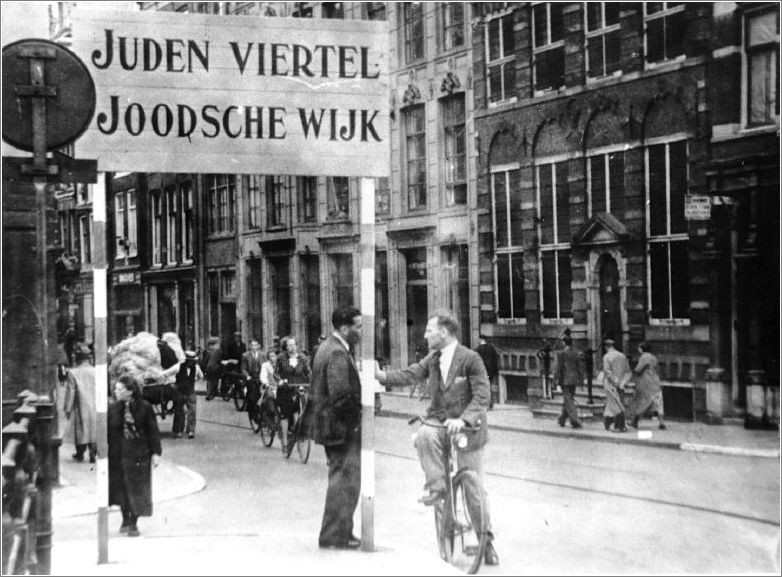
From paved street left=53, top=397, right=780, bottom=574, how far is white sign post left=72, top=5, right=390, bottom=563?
100cm

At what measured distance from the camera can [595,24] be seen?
16828 millimetres

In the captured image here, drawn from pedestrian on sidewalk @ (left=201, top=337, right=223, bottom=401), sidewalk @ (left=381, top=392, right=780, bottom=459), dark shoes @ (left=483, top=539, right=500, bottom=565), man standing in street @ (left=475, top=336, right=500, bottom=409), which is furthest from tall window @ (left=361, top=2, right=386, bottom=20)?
dark shoes @ (left=483, top=539, right=500, bottom=565)

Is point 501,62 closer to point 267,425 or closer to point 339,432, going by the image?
point 267,425

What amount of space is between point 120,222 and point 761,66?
12.1 metres

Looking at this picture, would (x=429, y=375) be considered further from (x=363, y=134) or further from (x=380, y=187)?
(x=380, y=187)

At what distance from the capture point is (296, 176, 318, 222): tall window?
842 inches

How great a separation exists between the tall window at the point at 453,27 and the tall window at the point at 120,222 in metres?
7.78

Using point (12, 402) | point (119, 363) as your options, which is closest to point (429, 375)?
point (119, 363)

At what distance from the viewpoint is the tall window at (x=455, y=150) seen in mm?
19938

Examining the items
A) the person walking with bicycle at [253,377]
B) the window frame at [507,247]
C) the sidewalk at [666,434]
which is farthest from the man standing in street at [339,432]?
the window frame at [507,247]

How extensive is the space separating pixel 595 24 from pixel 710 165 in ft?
11.9

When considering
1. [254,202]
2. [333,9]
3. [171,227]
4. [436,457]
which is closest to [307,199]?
[254,202]

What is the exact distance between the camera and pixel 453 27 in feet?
66.3

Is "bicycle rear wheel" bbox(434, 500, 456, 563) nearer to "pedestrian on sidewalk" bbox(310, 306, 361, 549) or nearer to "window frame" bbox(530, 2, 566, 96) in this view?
"pedestrian on sidewalk" bbox(310, 306, 361, 549)
